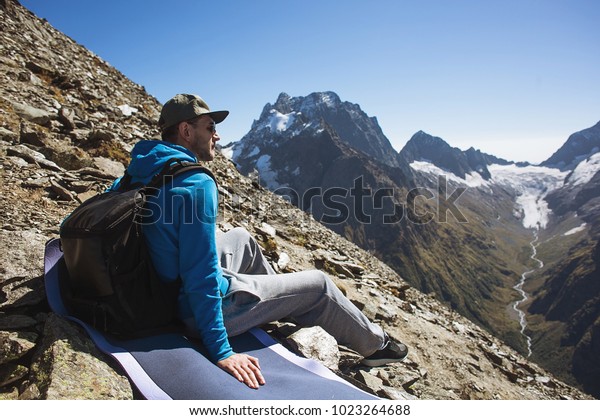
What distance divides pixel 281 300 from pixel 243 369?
118 centimetres

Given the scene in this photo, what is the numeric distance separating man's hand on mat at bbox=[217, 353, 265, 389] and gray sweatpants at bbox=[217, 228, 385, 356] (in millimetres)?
594

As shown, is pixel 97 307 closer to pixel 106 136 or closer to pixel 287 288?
pixel 287 288

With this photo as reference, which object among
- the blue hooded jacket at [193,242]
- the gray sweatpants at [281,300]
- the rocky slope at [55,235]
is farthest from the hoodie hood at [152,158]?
the rocky slope at [55,235]

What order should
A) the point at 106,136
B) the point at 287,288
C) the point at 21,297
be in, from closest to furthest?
the point at 21,297, the point at 287,288, the point at 106,136

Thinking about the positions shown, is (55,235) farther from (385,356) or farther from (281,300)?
(385,356)

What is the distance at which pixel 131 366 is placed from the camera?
145 inches

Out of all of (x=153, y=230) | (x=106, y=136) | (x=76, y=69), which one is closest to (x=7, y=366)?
(x=153, y=230)

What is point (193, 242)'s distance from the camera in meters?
3.80

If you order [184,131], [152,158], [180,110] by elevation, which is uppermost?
[180,110]

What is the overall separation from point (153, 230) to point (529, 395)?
1253 centimetres

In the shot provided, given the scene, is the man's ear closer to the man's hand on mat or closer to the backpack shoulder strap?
the backpack shoulder strap

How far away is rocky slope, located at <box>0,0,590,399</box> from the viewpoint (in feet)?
12.0

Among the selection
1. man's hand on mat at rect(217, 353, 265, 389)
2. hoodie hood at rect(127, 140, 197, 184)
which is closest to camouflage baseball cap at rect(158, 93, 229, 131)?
hoodie hood at rect(127, 140, 197, 184)

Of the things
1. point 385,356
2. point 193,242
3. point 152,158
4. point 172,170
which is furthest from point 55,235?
point 385,356
